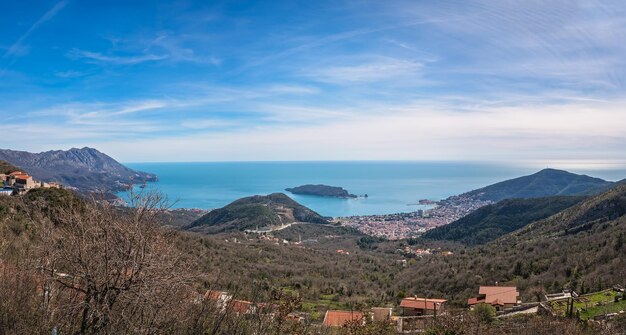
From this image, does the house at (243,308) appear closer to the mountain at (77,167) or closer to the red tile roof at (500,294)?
the red tile roof at (500,294)

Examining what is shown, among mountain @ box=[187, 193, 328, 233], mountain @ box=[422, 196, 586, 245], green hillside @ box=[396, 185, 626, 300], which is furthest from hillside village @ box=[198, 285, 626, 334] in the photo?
mountain @ box=[187, 193, 328, 233]

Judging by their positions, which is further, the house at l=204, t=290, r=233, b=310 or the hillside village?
the hillside village

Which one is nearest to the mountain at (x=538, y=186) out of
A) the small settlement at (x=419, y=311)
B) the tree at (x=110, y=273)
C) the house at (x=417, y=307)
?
the small settlement at (x=419, y=311)

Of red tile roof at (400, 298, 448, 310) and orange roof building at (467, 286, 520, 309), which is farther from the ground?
orange roof building at (467, 286, 520, 309)

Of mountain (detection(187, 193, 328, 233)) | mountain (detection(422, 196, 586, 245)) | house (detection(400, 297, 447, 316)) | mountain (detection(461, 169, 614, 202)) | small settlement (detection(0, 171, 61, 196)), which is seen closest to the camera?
house (detection(400, 297, 447, 316))

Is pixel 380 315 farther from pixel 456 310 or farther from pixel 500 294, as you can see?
pixel 500 294

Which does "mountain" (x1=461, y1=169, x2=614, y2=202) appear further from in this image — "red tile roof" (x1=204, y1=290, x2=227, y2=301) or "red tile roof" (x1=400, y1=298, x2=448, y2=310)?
"red tile roof" (x1=204, y1=290, x2=227, y2=301)

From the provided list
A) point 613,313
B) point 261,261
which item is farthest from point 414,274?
point 613,313

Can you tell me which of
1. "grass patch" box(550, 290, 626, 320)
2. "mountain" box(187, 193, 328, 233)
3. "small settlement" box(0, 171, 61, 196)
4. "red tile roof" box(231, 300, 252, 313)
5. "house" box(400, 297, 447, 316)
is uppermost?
"small settlement" box(0, 171, 61, 196)
